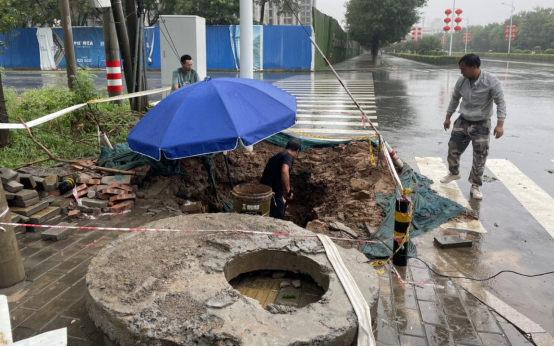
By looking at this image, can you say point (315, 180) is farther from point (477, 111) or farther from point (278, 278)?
point (278, 278)

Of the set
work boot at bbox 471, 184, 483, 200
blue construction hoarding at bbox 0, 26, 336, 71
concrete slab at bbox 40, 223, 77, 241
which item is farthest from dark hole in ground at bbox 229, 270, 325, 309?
blue construction hoarding at bbox 0, 26, 336, 71

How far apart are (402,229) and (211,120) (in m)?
2.53

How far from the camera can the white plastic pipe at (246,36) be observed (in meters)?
7.45

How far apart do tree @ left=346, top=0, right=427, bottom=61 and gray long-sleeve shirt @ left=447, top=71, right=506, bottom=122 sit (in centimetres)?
3030

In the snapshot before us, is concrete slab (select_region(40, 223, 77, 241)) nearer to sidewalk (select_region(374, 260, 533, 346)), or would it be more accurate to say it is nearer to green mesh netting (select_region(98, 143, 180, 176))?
green mesh netting (select_region(98, 143, 180, 176))

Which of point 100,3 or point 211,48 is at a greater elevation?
point 211,48

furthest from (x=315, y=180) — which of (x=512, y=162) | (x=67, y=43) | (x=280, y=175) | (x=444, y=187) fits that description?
(x=67, y=43)

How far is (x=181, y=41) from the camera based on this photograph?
12469 millimetres

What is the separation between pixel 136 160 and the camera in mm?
6875

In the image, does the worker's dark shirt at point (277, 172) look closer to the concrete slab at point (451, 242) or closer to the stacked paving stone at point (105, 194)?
the stacked paving stone at point (105, 194)

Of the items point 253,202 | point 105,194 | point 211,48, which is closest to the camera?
point 253,202

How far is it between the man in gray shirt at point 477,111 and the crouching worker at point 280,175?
8.80 ft

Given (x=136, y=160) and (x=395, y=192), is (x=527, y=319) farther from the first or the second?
(x=136, y=160)

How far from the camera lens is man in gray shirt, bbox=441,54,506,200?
6191 mm
